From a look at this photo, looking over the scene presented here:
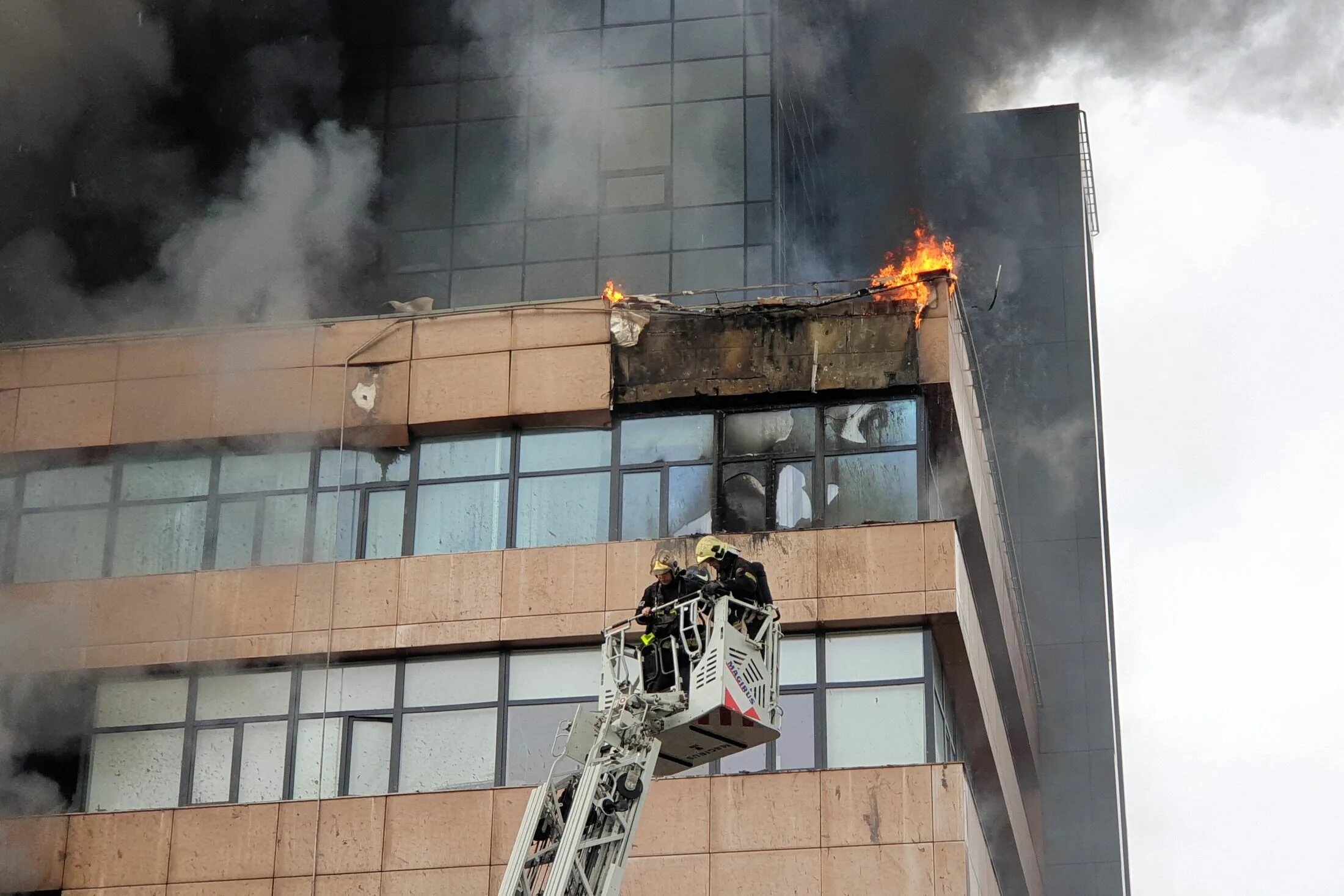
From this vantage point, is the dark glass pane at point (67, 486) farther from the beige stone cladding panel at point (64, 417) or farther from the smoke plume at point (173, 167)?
the smoke plume at point (173, 167)

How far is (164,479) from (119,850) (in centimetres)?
451

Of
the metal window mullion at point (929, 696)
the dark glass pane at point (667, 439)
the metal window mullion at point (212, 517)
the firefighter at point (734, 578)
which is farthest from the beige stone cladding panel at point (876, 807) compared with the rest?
the metal window mullion at point (212, 517)

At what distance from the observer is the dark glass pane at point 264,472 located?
23.1m

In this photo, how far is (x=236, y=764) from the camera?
22.2 m

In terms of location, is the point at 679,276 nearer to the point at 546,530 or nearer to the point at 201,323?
the point at 546,530

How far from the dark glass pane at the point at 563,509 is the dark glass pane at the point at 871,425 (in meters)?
2.67

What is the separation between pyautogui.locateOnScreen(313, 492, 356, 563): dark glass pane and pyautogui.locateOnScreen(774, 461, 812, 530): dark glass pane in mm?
5073

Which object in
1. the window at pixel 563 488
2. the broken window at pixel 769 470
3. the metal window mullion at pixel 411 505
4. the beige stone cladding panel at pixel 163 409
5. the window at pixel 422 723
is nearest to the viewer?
the window at pixel 422 723

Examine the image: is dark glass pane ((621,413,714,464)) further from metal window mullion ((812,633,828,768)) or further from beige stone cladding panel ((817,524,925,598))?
metal window mullion ((812,633,828,768))

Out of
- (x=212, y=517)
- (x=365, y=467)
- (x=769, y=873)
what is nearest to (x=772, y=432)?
(x=365, y=467)

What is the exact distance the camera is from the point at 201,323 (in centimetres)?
2464

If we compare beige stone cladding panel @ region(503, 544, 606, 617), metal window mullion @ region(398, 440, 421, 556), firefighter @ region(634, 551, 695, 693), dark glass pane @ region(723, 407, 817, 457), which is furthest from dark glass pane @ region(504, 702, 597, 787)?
firefighter @ region(634, 551, 695, 693)

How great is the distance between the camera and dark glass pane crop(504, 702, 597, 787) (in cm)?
2131

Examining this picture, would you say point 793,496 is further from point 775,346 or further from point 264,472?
point 264,472
